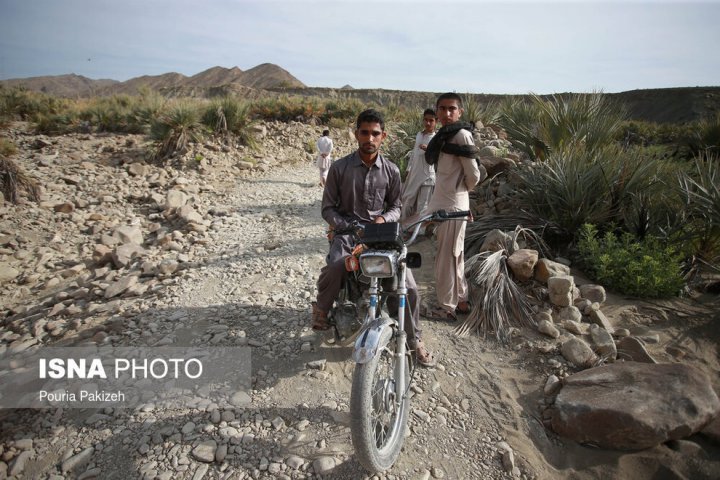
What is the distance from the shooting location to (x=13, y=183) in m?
6.55

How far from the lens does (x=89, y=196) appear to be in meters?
7.50

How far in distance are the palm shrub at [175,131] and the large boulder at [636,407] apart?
10.1m

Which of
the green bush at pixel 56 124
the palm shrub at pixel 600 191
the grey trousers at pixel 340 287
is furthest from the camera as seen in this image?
the green bush at pixel 56 124

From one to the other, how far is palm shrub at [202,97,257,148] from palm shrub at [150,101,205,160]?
1.64ft

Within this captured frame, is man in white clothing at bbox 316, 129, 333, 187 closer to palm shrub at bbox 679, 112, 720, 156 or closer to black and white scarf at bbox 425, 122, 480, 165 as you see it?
black and white scarf at bbox 425, 122, 480, 165

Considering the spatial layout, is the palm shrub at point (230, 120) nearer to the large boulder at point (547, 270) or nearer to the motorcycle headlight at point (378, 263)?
the large boulder at point (547, 270)

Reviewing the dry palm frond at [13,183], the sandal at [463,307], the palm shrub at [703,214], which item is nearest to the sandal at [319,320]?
the sandal at [463,307]

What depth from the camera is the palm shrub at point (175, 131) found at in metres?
9.66

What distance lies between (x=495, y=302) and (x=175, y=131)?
9724mm

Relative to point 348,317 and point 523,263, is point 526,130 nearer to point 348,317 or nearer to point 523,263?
point 523,263

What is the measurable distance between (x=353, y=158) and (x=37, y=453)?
2774 mm

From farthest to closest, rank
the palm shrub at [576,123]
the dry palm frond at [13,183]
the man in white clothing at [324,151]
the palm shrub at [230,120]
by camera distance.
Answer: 1. the palm shrub at [230,120]
2. the man in white clothing at [324,151]
3. the dry palm frond at [13,183]
4. the palm shrub at [576,123]

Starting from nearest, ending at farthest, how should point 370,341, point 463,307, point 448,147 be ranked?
point 370,341
point 448,147
point 463,307

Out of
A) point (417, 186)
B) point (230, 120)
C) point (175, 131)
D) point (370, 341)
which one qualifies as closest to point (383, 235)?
point (370, 341)
